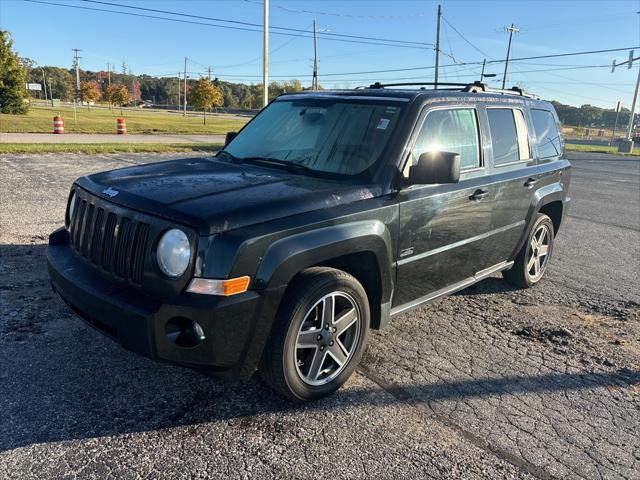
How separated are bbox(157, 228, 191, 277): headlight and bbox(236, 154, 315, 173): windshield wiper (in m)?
1.23

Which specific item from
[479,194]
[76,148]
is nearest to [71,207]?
[479,194]

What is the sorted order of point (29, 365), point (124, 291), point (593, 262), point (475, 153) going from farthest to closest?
1. point (593, 262)
2. point (475, 153)
3. point (29, 365)
4. point (124, 291)

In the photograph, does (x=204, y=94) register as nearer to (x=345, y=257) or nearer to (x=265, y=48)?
(x=265, y=48)

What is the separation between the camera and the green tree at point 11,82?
114 feet

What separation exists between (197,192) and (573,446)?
258cm

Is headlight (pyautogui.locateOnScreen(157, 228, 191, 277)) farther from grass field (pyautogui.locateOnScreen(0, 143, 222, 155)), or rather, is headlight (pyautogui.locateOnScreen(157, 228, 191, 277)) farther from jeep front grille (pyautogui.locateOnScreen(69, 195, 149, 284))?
grass field (pyautogui.locateOnScreen(0, 143, 222, 155))

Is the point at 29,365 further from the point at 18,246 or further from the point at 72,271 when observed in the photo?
the point at 18,246

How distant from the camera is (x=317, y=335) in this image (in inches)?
121

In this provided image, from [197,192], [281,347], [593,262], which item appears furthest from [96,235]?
[593,262]

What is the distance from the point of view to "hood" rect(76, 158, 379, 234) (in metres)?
2.68

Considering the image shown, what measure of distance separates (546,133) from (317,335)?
3.70 meters

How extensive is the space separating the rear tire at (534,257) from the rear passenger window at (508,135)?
824mm

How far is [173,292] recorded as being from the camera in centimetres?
260

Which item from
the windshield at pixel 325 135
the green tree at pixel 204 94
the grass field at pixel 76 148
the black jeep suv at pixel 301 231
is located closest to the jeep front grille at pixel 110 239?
the black jeep suv at pixel 301 231
